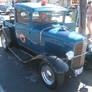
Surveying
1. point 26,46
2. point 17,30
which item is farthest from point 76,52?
point 17,30

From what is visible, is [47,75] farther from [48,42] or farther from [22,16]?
[22,16]

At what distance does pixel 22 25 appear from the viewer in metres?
4.64

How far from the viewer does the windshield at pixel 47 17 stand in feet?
13.7

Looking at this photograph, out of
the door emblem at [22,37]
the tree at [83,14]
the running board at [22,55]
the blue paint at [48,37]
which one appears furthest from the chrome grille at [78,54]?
the tree at [83,14]

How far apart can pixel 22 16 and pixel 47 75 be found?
2.05 metres

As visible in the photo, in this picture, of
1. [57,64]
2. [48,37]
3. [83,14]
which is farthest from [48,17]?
[83,14]

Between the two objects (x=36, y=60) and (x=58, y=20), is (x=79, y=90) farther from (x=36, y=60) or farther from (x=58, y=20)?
(x=58, y=20)

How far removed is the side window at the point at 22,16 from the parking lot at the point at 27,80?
137 cm

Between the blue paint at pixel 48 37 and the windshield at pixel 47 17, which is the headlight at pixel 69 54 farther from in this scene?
the windshield at pixel 47 17

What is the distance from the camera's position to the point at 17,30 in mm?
5039

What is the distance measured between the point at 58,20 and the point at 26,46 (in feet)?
4.31

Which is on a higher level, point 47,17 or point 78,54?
point 47,17

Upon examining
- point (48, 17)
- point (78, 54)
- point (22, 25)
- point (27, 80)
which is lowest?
point (27, 80)

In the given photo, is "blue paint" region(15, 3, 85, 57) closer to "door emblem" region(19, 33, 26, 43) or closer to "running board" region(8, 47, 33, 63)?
"door emblem" region(19, 33, 26, 43)
